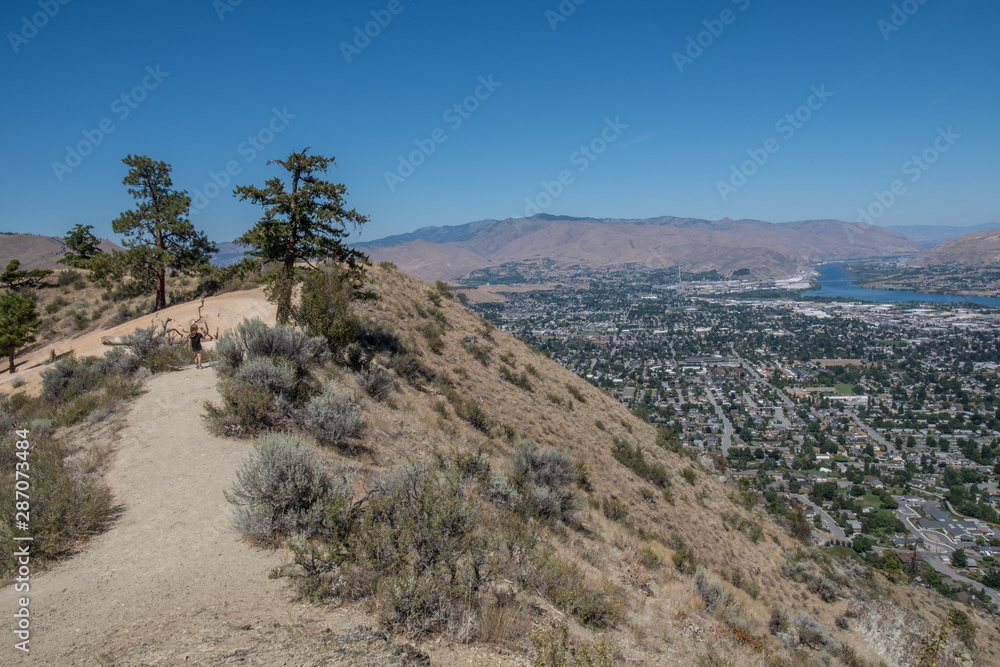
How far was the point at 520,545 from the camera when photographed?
5934 mm

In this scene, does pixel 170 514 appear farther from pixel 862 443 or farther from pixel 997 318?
pixel 997 318

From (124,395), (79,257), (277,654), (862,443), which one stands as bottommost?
(862,443)

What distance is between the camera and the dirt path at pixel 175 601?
3.53m

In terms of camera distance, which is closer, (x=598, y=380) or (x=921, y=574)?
(x=921, y=574)

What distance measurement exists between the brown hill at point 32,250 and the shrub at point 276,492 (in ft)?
177

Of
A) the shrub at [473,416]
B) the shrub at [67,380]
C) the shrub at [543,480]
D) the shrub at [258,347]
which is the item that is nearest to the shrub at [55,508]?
the shrub at [67,380]


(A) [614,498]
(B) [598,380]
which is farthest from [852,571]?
(B) [598,380]

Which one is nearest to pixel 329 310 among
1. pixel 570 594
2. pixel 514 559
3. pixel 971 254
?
pixel 514 559

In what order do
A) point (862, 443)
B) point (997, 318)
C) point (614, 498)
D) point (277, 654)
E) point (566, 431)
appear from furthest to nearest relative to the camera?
point (997, 318) < point (862, 443) < point (566, 431) < point (614, 498) < point (277, 654)

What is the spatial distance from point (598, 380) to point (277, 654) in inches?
2127

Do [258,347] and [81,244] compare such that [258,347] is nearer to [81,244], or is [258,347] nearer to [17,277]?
[81,244]

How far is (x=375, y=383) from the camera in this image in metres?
10.9

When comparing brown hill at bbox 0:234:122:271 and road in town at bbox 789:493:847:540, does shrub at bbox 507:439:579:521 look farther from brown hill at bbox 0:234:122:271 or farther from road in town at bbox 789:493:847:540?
brown hill at bbox 0:234:122:271

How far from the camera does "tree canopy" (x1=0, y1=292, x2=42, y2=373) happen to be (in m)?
15.0
